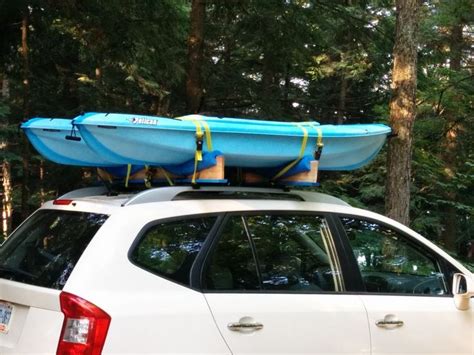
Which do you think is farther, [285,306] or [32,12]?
[32,12]

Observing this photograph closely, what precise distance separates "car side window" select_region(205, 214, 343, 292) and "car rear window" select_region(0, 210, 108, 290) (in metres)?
0.74

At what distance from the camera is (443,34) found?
53.0ft

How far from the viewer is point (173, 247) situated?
3176mm

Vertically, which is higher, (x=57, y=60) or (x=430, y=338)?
(x=57, y=60)

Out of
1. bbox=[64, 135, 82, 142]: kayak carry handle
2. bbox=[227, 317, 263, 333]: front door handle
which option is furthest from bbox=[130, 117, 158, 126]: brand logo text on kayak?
bbox=[227, 317, 263, 333]: front door handle

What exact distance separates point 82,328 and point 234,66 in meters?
15.6

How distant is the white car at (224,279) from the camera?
285 cm

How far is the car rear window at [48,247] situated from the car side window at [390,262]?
1750mm

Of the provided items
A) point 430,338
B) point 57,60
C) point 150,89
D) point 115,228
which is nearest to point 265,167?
point 115,228

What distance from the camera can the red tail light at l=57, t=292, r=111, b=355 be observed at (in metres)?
2.72

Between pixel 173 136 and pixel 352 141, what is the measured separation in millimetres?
1408

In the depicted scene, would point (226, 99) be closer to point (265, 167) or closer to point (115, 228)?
point (265, 167)

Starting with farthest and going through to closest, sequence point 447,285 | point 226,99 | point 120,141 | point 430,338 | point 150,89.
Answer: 1. point 226,99
2. point 150,89
3. point 447,285
4. point 430,338
5. point 120,141

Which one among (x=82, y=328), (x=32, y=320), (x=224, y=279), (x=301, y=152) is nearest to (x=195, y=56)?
(x=301, y=152)
